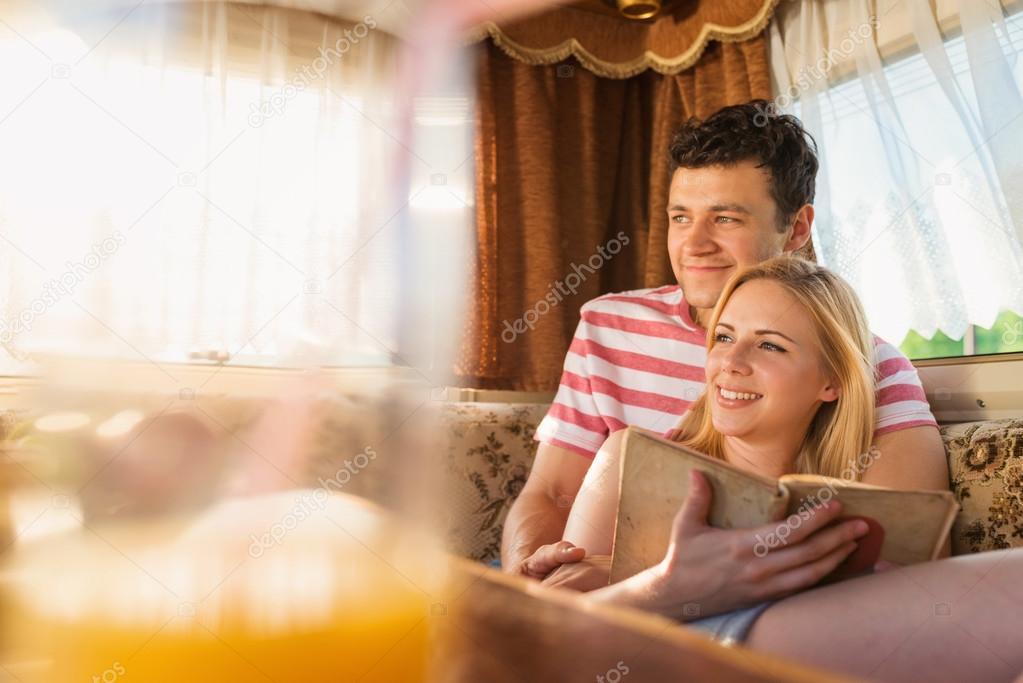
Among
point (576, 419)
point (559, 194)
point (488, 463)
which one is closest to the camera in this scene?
point (576, 419)

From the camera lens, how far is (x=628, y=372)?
143 centimetres

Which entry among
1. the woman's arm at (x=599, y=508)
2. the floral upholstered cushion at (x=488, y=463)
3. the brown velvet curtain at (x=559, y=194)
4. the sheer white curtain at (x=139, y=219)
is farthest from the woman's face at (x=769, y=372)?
the brown velvet curtain at (x=559, y=194)

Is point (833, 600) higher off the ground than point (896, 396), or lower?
lower

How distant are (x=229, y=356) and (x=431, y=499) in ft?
0.23

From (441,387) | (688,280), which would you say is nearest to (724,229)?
(688,280)

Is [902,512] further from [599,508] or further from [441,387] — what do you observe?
[441,387]

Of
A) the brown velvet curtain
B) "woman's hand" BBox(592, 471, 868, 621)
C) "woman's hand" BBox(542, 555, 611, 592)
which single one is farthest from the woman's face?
the brown velvet curtain

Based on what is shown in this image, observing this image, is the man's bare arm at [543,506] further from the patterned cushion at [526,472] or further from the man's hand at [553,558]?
the man's hand at [553,558]

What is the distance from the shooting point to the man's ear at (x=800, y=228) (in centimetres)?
140

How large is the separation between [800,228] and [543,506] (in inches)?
25.8

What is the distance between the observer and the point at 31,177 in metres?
0.21

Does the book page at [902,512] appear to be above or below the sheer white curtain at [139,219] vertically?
below

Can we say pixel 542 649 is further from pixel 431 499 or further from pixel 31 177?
pixel 31 177

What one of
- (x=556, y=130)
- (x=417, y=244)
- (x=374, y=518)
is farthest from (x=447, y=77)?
(x=556, y=130)
